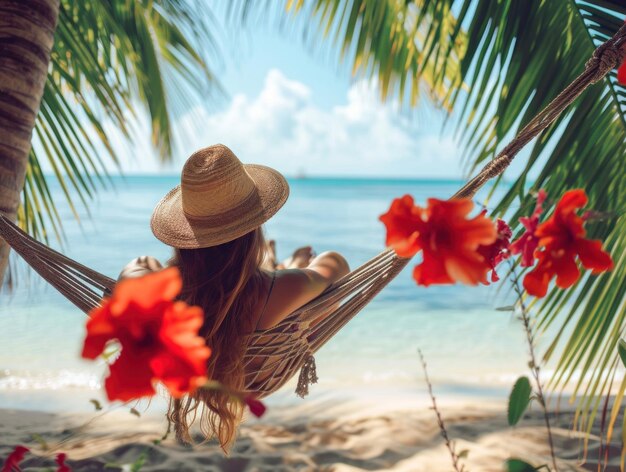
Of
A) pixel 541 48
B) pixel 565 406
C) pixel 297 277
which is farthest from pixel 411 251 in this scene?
pixel 565 406

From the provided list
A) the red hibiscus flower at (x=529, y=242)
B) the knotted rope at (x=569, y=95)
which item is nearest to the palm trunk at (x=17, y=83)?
the knotted rope at (x=569, y=95)

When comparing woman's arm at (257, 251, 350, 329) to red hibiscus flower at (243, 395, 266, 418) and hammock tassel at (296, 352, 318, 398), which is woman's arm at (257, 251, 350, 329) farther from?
red hibiscus flower at (243, 395, 266, 418)

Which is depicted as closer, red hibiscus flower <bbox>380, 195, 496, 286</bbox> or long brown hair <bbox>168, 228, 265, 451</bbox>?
red hibiscus flower <bbox>380, 195, 496, 286</bbox>

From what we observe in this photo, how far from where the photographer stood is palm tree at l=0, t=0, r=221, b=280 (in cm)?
106

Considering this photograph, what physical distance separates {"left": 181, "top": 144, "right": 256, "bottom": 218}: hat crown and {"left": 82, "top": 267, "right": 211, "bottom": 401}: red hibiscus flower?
83 cm

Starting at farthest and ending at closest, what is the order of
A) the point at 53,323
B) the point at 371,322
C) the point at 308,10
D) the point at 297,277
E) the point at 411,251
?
the point at 371,322, the point at 53,323, the point at 308,10, the point at 297,277, the point at 411,251

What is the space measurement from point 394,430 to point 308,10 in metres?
1.58

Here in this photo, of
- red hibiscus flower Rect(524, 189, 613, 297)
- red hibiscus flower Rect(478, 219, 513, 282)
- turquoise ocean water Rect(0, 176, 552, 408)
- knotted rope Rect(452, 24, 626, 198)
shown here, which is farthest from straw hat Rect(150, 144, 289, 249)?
turquoise ocean water Rect(0, 176, 552, 408)

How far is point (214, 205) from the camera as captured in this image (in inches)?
45.8

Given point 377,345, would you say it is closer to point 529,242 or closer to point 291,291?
point 291,291

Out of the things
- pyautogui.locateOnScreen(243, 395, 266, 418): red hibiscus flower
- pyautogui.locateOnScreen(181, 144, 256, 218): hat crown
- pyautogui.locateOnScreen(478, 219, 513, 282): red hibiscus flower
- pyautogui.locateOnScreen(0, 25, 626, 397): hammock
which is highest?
pyautogui.locateOnScreen(478, 219, 513, 282): red hibiscus flower

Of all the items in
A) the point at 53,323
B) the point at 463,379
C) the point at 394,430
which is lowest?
the point at 53,323

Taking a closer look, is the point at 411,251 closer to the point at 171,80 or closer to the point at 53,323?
the point at 171,80

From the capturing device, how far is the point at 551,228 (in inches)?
17.2
